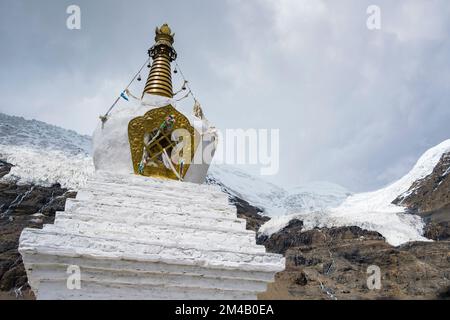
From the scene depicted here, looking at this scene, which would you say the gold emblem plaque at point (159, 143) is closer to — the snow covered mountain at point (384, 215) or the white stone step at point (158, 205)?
the white stone step at point (158, 205)

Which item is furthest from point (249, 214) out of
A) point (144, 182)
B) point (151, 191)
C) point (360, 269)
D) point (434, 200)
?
point (151, 191)

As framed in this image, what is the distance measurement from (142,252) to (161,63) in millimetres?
5792

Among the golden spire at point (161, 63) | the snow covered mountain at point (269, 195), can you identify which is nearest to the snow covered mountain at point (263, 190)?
the snow covered mountain at point (269, 195)

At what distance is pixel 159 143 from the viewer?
745 centimetres

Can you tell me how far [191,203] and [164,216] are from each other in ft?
2.02

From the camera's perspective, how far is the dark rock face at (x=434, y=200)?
33719 mm

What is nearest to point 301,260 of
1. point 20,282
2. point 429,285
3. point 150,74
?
point 429,285

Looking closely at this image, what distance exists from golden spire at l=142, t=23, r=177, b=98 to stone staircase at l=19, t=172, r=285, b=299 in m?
3.58

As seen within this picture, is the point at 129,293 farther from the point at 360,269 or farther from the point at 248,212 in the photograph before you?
the point at 248,212

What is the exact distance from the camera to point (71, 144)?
50.4 metres

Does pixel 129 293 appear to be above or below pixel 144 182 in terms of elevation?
below

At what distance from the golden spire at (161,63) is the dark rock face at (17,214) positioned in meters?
22.6

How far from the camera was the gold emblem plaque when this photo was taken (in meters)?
7.21

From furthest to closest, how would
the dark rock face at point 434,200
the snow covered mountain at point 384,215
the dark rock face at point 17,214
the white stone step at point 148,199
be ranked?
1. the snow covered mountain at point 384,215
2. the dark rock face at point 434,200
3. the dark rock face at point 17,214
4. the white stone step at point 148,199
